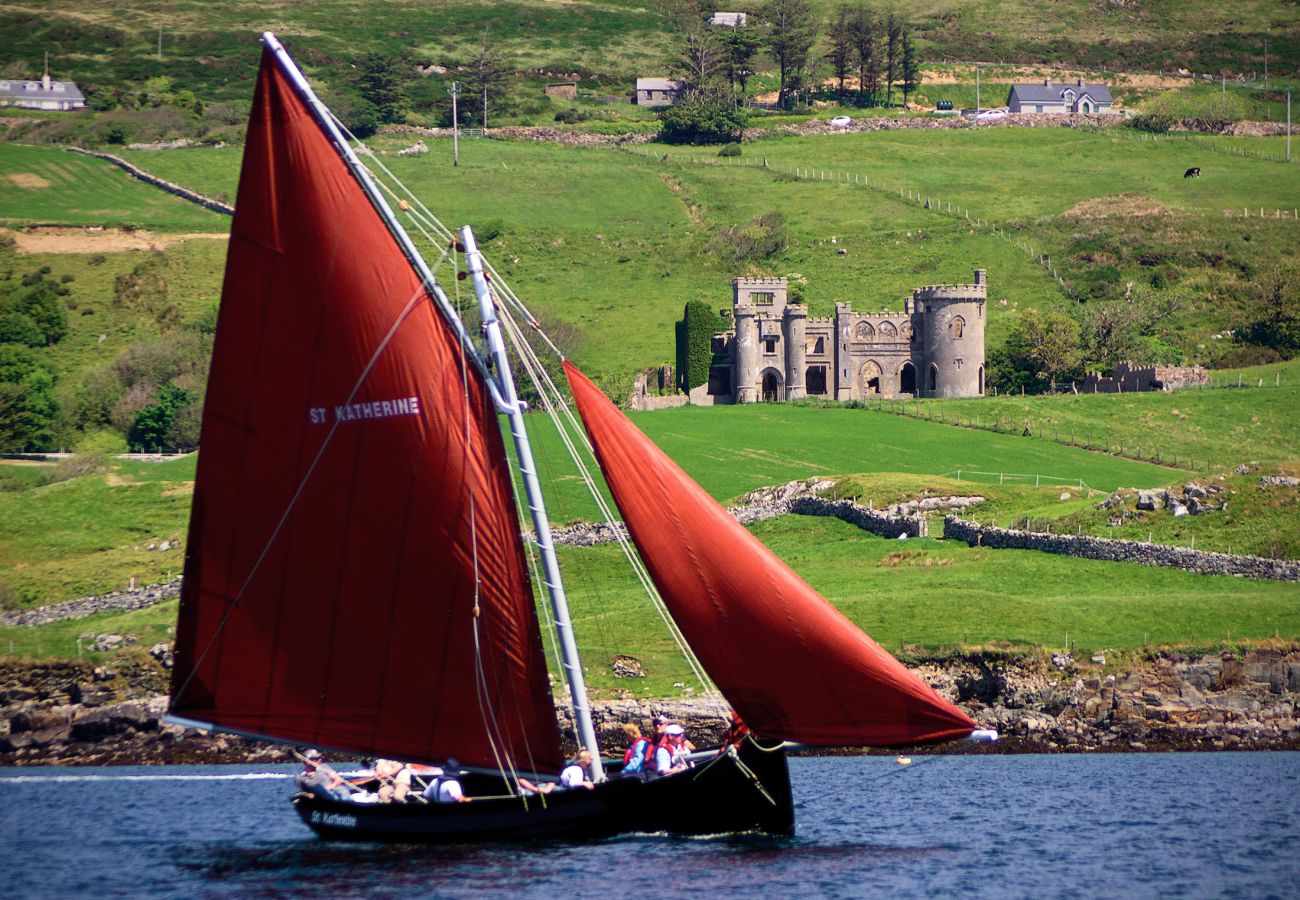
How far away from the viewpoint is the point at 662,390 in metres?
126

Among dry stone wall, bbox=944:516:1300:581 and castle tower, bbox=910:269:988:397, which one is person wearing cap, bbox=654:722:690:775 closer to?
dry stone wall, bbox=944:516:1300:581

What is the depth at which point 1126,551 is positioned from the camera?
66.0 meters

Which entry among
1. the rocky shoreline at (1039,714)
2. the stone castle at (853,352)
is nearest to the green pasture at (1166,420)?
the stone castle at (853,352)

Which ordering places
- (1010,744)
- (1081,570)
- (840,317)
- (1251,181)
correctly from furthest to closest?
(1251,181) < (840,317) < (1081,570) < (1010,744)

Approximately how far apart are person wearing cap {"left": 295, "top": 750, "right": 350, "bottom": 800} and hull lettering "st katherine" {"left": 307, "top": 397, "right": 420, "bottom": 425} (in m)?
7.32

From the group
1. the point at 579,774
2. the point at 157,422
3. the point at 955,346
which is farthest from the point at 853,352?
the point at 579,774

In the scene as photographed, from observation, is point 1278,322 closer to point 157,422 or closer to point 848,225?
point 848,225

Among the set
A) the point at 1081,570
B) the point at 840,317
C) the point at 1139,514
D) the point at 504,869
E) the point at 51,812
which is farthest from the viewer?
the point at 840,317

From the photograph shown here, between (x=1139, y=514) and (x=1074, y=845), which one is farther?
(x=1139, y=514)

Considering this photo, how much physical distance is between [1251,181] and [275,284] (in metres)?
161

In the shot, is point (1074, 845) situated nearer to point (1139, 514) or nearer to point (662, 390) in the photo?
point (1139, 514)

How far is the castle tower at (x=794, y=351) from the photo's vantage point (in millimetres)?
123438

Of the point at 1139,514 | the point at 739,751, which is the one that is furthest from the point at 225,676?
the point at 1139,514

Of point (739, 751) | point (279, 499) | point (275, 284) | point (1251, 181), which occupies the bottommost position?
point (739, 751)
